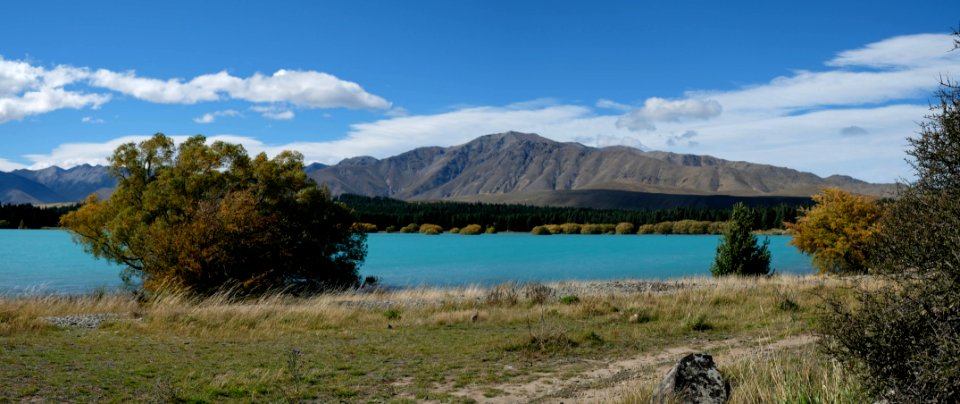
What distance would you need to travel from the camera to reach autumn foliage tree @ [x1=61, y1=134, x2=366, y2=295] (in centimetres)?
2284

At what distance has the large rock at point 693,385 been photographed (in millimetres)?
7016

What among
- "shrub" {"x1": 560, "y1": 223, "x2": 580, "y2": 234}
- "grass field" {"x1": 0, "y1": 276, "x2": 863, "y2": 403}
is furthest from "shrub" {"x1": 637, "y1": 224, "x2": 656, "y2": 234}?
"grass field" {"x1": 0, "y1": 276, "x2": 863, "y2": 403}

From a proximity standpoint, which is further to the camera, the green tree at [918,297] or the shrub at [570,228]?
the shrub at [570,228]

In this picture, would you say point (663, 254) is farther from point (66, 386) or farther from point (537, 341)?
point (66, 386)

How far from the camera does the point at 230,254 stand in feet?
77.1

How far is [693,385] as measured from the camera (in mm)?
7109

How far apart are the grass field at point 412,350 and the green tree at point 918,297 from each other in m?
0.82

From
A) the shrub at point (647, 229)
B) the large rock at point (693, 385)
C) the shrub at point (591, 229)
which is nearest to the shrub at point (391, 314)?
the large rock at point (693, 385)

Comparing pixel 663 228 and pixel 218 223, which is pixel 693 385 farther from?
pixel 663 228

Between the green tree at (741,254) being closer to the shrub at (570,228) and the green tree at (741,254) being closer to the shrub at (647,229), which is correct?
the shrub at (570,228)

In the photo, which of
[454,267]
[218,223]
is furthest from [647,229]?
[218,223]

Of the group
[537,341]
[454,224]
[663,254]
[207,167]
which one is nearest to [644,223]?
[454,224]

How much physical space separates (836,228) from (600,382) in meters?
24.3

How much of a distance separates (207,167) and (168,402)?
23.3m
